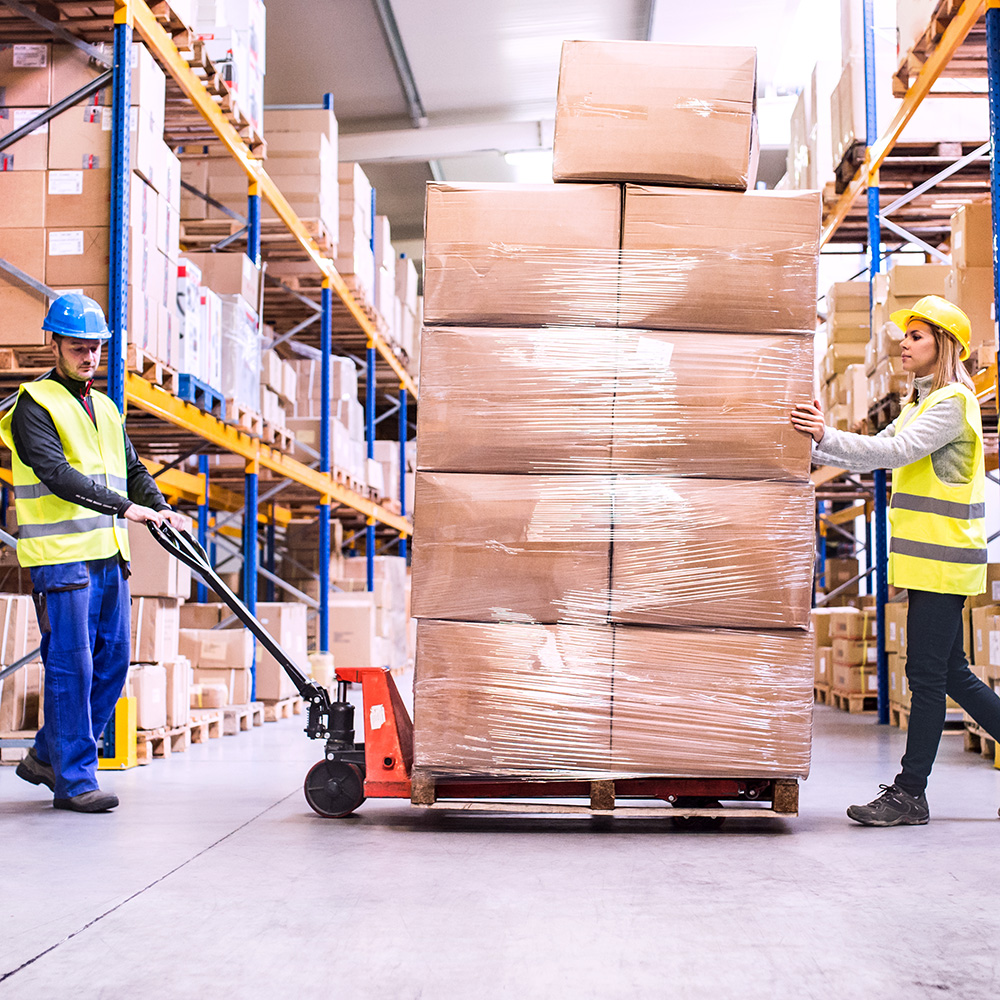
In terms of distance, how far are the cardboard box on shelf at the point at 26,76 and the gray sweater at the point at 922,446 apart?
12.5 ft

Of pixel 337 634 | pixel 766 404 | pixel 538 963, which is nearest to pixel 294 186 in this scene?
pixel 337 634

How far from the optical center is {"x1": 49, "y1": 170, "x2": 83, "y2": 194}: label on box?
17.2ft

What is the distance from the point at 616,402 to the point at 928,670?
1.34 meters

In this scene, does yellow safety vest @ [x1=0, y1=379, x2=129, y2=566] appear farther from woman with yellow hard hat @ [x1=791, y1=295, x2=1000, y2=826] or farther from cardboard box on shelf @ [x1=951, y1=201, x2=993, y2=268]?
cardboard box on shelf @ [x1=951, y1=201, x2=993, y2=268]

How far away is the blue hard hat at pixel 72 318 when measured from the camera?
426cm

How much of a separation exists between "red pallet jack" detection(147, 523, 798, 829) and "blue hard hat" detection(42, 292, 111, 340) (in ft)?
2.58

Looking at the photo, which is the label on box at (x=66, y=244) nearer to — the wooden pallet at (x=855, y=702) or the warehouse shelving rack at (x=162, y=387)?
the warehouse shelving rack at (x=162, y=387)

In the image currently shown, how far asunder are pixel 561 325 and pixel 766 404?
711mm

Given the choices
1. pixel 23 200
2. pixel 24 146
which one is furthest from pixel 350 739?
pixel 24 146

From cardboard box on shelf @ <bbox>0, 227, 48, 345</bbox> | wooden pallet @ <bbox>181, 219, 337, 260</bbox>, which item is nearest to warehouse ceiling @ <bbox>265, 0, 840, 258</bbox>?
wooden pallet @ <bbox>181, 219, 337, 260</bbox>

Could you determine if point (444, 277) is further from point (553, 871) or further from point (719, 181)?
point (553, 871)

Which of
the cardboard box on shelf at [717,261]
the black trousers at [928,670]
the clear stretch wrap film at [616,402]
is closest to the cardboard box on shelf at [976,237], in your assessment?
the cardboard box on shelf at [717,261]

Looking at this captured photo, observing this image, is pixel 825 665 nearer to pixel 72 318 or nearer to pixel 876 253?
pixel 876 253

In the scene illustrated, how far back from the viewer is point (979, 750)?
6.19 m
